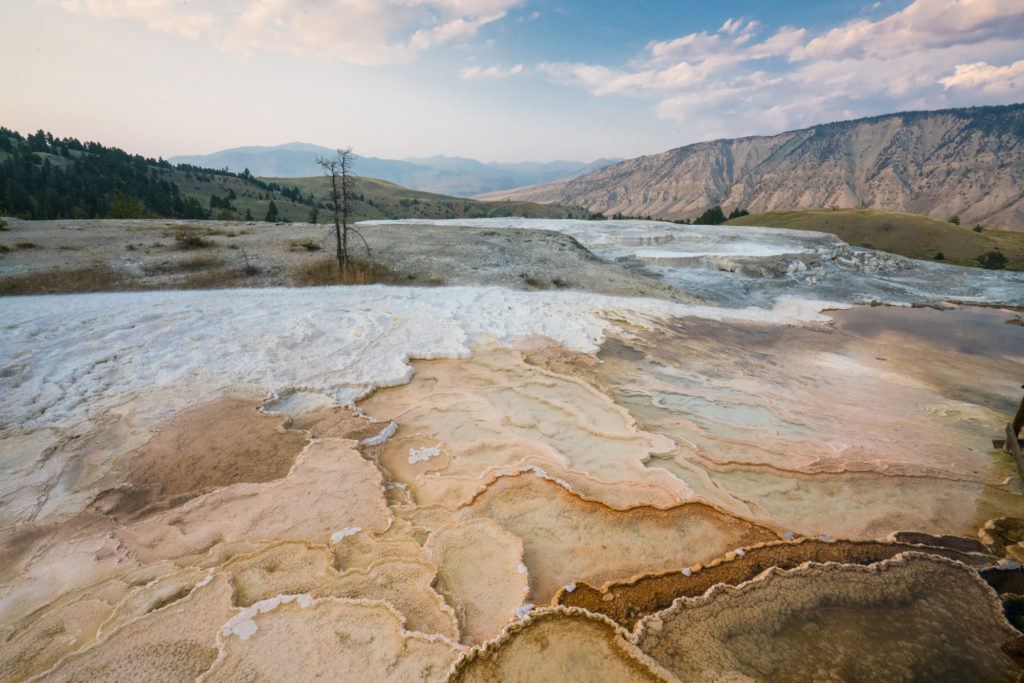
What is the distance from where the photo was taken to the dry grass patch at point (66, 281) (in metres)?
13.8

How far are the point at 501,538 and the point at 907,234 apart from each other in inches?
2842

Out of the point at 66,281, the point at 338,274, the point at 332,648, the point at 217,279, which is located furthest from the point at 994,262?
the point at 66,281

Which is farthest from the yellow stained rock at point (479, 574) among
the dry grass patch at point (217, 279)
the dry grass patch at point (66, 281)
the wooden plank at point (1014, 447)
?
the dry grass patch at point (66, 281)

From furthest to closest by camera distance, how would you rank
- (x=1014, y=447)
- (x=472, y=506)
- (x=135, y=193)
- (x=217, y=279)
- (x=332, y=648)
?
1. (x=135, y=193)
2. (x=217, y=279)
3. (x=1014, y=447)
4. (x=472, y=506)
5. (x=332, y=648)

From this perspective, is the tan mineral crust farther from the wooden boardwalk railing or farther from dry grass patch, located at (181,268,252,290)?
dry grass patch, located at (181,268,252,290)

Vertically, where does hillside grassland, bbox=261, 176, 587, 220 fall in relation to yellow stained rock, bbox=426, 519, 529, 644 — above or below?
above

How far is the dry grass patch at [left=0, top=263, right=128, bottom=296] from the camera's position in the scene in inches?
545

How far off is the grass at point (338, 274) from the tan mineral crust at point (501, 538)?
29.4 ft

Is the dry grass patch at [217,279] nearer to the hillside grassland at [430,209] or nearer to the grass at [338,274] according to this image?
the grass at [338,274]

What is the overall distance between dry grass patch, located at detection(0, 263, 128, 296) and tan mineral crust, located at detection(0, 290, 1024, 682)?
9.72 meters

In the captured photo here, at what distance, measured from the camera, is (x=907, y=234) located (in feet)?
181

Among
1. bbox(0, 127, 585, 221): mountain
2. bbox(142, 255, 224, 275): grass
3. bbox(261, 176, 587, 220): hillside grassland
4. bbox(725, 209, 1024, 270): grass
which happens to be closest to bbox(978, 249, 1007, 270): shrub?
bbox(725, 209, 1024, 270): grass

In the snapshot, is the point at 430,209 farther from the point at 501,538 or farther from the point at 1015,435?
the point at 501,538

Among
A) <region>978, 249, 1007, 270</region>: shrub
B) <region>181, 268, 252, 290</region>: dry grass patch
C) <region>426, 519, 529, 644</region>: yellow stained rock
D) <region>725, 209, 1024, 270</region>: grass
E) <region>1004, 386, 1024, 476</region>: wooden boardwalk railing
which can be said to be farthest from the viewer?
<region>725, 209, 1024, 270</region>: grass
